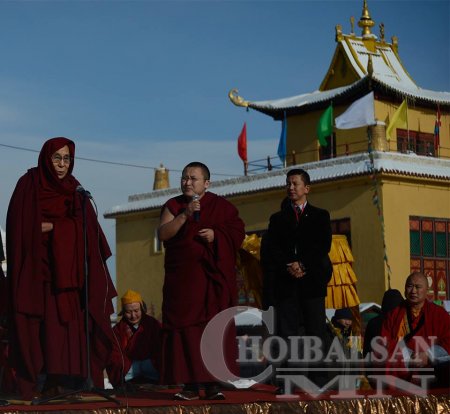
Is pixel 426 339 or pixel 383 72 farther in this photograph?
pixel 383 72

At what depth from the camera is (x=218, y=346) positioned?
6473 millimetres

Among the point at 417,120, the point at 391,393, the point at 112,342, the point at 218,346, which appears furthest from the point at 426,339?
the point at 417,120

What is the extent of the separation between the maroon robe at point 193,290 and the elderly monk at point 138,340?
1.42m

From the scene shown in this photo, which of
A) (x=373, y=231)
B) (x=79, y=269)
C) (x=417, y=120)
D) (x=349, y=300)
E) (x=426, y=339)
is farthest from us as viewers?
(x=417, y=120)

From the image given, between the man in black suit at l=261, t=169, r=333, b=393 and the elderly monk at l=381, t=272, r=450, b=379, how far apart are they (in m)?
0.42

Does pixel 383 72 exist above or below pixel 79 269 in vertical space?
above

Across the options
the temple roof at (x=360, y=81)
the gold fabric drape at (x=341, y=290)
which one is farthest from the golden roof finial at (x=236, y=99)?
the gold fabric drape at (x=341, y=290)

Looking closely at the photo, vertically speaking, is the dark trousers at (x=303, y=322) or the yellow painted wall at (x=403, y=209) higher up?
the yellow painted wall at (x=403, y=209)

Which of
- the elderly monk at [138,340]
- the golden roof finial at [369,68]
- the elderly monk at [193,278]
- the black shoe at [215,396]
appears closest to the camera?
Answer: the black shoe at [215,396]

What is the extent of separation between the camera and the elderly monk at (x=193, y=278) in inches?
252

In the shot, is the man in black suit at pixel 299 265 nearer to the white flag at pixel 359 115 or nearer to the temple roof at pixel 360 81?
the white flag at pixel 359 115

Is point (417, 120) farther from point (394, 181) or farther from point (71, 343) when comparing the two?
point (71, 343)

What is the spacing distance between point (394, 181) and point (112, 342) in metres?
18.1

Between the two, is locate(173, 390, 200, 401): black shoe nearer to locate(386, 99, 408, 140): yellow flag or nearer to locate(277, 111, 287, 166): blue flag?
locate(386, 99, 408, 140): yellow flag
